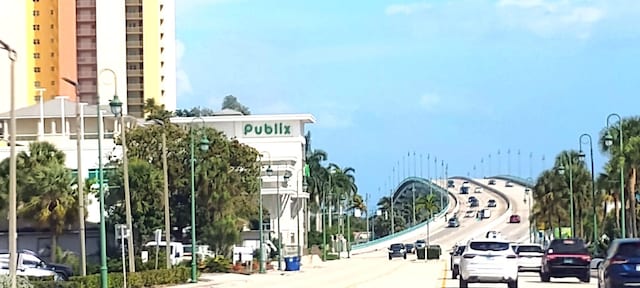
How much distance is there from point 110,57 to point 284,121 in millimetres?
23128

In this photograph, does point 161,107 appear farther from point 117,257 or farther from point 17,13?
point 117,257

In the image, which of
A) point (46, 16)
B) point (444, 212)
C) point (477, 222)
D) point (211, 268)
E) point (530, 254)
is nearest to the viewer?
point (530, 254)

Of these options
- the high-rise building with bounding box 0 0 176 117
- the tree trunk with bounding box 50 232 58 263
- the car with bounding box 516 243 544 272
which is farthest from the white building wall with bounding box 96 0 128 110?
the car with bounding box 516 243 544 272

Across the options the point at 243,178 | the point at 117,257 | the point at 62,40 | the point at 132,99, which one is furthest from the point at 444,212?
the point at 117,257

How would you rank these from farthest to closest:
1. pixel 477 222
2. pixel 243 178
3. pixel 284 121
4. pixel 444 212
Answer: pixel 444 212 → pixel 477 222 → pixel 284 121 → pixel 243 178

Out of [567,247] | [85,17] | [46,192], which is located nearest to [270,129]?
[85,17]

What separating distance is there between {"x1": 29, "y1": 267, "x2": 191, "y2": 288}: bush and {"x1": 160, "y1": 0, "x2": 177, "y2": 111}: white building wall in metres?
86.1

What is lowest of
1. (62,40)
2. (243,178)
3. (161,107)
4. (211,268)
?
(211,268)

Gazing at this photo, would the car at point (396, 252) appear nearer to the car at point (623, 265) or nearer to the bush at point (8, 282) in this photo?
the bush at point (8, 282)

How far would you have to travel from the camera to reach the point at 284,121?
403 ft

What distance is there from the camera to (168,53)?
471 ft

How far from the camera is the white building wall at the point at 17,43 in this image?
127 metres

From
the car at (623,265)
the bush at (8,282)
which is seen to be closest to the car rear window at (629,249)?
the car at (623,265)

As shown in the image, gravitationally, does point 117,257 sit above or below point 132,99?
below
